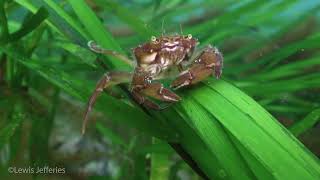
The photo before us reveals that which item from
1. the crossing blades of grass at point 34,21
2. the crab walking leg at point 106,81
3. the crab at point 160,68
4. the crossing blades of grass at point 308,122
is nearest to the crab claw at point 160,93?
the crab at point 160,68

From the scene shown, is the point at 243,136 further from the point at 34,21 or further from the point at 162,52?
the point at 34,21

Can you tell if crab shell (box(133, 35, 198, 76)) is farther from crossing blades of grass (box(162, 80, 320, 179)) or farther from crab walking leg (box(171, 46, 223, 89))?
crossing blades of grass (box(162, 80, 320, 179))

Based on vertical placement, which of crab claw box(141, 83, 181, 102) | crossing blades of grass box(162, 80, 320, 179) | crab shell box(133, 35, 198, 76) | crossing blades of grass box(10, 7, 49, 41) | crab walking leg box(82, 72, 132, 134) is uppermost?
crossing blades of grass box(10, 7, 49, 41)

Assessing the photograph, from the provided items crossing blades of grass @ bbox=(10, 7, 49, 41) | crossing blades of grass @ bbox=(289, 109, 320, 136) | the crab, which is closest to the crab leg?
the crab

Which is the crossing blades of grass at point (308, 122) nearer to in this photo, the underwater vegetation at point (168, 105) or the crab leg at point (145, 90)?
the underwater vegetation at point (168, 105)

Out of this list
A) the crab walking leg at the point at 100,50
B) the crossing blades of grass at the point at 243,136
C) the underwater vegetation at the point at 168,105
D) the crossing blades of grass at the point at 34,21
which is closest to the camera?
the crossing blades of grass at the point at 243,136

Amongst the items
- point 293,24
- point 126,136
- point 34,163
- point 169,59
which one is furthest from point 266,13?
point 34,163

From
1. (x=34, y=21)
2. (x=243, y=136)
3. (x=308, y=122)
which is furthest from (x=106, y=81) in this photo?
(x=308, y=122)
